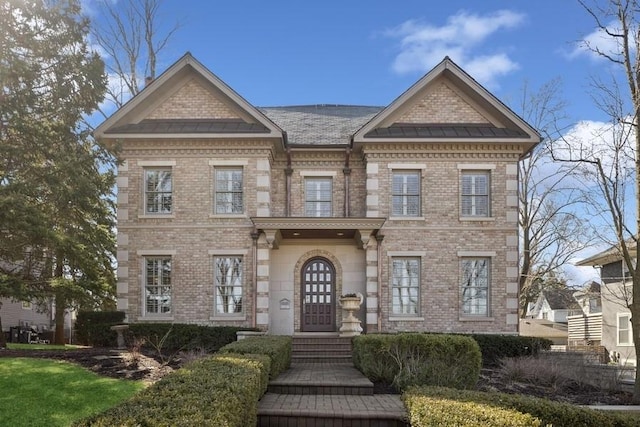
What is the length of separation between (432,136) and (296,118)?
6.35 meters

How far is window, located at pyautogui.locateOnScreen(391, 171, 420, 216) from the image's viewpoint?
64.2 ft

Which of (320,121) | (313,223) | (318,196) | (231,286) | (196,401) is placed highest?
(320,121)

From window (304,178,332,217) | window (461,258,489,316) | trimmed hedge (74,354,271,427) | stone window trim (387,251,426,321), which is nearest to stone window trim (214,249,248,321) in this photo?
window (304,178,332,217)

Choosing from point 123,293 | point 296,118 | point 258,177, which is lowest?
point 123,293

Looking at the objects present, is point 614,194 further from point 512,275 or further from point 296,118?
point 296,118

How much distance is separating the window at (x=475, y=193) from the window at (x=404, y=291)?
8.98 ft

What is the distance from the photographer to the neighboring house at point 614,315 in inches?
1059

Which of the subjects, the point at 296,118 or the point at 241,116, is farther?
the point at 296,118

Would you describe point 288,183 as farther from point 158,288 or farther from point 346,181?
point 158,288

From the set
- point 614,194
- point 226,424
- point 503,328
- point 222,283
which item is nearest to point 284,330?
point 222,283

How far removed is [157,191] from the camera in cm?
1934

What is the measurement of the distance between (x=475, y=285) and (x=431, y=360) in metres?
8.00

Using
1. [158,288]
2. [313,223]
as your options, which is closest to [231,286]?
[158,288]

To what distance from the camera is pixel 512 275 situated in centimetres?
1919
